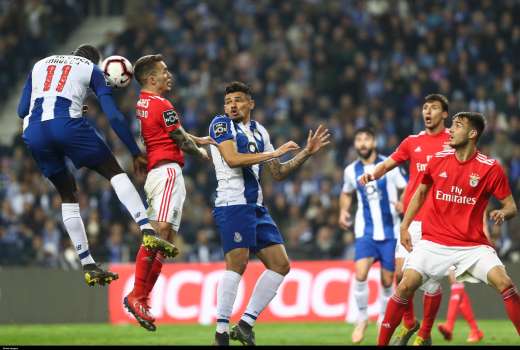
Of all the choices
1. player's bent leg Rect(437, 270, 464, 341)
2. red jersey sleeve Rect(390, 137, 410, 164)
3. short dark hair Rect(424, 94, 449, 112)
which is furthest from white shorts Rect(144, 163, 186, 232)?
player's bent leg Rect(437, 270, 464, 341)

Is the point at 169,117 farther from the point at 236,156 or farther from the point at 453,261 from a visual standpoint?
the point at 453,261

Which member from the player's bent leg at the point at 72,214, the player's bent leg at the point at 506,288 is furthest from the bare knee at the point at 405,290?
the player's bent leg at the point at 72,214

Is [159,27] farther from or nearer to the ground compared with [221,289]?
farther from the ground

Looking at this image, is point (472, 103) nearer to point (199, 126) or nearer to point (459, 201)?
point (199, 126)

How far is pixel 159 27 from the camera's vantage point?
2519 cm

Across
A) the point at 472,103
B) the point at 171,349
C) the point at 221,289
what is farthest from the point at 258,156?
the point at 472,103

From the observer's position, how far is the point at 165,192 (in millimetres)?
11242

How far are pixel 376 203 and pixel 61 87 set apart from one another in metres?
5.00

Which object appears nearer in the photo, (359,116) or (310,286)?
(310,286)

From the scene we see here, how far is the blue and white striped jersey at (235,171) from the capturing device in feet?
36.0

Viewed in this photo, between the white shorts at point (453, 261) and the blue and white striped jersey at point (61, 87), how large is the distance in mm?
3312

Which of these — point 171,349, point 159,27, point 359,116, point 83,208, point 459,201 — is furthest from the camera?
point 159,27

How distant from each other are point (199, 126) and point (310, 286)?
5685 millimetres

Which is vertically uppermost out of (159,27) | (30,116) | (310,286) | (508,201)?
(159,27)
